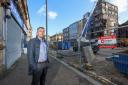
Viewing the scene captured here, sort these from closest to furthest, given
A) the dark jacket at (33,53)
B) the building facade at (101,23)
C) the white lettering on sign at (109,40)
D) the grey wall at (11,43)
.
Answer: the dark jacket at (33,53)
the white lettering on sign at (109,40)
the building facade at (101,23)
the grey wall at (11,43)

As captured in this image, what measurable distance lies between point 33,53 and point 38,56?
15cm

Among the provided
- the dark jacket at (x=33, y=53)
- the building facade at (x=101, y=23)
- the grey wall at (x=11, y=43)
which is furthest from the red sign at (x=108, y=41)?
the dark jacket at (x=33, y=53)

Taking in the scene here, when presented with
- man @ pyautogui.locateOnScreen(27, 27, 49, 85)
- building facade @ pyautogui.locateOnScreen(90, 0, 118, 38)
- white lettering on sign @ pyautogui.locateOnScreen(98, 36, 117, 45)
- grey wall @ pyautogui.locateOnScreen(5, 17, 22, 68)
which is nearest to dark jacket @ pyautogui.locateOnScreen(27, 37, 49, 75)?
man @ pyautogui.locateOnScreen(27, 27, 49, 85)

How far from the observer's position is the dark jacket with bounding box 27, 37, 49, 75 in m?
5.91

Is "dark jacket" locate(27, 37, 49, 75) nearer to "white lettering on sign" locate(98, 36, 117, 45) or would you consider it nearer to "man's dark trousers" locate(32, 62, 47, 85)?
"man's dark trousers" locate(32, 62, 47, 85)

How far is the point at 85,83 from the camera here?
9.02 metres

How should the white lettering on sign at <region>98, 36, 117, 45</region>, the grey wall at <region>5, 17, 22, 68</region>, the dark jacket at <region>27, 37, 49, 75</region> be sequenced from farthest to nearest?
the grey wall at <region>5, 17, 22, 68</region> → the white lettering on sign at <region>98, 36, 117, 45</region> → the dark jacket at <region>27, 37, 49, 75</region>

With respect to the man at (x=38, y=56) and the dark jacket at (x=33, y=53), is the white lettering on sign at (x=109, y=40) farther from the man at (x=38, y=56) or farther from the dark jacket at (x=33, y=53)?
the dark jacket at (x=33, y=53)

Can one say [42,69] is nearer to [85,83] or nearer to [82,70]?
[85,83]

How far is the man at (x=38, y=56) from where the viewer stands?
5.94 metres

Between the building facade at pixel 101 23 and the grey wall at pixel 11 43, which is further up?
the building facade at pixel 101 23

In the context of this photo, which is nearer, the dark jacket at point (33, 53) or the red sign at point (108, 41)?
the dark jacket at point (33, 53)

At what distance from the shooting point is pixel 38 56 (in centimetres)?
599

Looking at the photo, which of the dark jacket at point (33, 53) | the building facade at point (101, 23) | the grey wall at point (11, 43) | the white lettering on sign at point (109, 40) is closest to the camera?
the dark jacket at point (33, 53)
